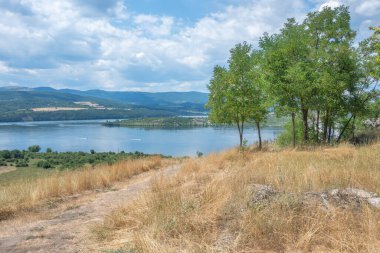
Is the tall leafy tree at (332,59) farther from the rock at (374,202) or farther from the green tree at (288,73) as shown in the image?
the rock at (374,202)

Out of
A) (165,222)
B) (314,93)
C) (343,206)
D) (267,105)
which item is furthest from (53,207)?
(314,93)

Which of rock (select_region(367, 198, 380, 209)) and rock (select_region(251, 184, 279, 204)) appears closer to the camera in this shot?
rock (select_region(367, 198, 380, 209))

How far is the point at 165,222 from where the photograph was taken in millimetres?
4859

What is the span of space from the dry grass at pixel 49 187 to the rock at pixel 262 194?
16.9 ft

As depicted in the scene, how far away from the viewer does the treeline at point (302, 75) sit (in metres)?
19.1

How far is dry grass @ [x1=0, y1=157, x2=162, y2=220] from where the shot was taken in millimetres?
7648

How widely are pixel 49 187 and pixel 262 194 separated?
20.4 feet

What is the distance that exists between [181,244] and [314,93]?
684 inches

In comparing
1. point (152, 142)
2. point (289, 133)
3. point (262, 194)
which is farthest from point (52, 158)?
point (262, 194)

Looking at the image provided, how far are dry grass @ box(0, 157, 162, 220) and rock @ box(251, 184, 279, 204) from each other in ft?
16.9

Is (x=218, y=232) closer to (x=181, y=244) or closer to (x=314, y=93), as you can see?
(x=181, y=244)

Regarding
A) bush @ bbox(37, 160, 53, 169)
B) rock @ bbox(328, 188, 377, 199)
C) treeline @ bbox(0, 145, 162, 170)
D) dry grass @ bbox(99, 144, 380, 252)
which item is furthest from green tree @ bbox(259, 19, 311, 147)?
bush @ bbox(37, 160, 53, 169)

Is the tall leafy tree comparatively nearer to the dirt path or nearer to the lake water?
the dirt path

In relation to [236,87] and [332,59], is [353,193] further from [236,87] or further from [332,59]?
[236,87]
